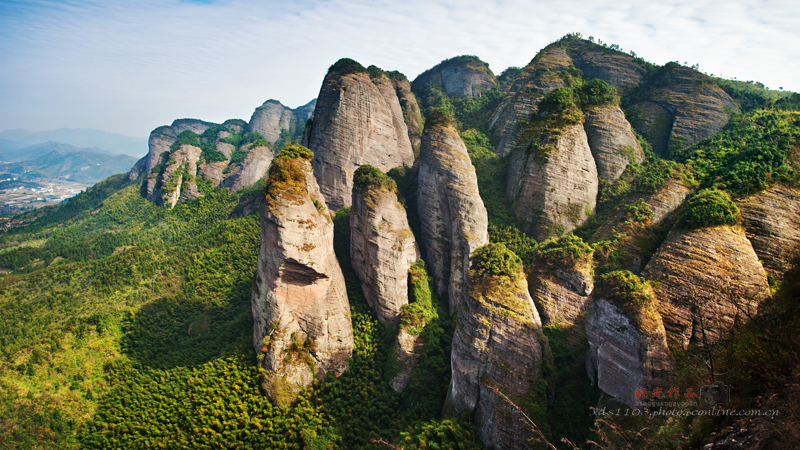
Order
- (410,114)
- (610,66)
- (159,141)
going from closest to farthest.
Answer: (610,66)
(410,114)
(159,141)

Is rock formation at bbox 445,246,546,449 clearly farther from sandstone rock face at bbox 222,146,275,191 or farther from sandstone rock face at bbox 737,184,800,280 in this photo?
sandstone rock face at bbox 222,146,275,191

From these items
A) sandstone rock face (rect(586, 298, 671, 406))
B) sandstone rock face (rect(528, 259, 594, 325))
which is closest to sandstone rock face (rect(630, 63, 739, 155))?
sandstone rock face (rect(528, 259, 594, 325))

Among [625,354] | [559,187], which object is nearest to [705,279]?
[625,354]

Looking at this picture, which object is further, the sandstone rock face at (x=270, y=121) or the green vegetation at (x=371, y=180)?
the sandstone rock face at (x=270, y=121)

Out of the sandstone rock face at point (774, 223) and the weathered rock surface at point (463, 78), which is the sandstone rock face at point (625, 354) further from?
the weathered rock surface at point (463, 78)

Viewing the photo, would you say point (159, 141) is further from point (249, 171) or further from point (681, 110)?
point (681, 110)


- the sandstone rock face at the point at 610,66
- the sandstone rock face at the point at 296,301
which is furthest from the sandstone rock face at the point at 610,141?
the sandstone rock face at the point at 296,301
